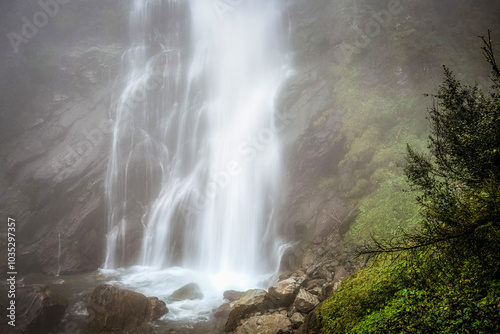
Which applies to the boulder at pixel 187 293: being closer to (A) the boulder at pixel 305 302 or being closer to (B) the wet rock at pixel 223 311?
(B) the wet rock at pixel 223 311

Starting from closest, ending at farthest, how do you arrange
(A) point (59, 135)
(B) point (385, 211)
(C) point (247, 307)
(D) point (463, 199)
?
(D) point (463, 199), (C) point (247, 307), (B) point (385, 211), (A) point (59, 135)

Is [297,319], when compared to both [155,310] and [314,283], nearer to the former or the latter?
[314,283]

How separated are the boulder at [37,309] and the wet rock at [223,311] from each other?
8.04 meters

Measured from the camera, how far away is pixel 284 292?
823 cm

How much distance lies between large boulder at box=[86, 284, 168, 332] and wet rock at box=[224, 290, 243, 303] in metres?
2.99

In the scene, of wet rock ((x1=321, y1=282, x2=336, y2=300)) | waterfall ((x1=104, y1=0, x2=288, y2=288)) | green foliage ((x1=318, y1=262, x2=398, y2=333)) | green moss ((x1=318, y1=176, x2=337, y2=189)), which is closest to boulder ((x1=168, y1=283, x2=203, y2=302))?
waterfall ((x1=104, y1=0, x2=288, y2=288))

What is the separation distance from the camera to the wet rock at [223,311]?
1112 centimetres

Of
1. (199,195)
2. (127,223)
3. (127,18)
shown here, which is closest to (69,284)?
(127,223)

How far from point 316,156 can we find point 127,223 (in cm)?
1609

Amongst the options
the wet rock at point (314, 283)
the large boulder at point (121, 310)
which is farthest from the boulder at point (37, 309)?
the wet rock at point (314, 283)

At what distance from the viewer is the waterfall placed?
17.1 meters

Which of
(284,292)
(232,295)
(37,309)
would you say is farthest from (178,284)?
(284,292)

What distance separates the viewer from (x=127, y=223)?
20.3m

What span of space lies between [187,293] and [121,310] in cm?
337
